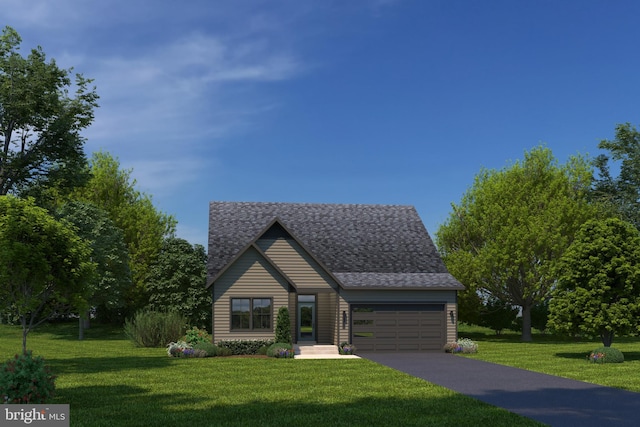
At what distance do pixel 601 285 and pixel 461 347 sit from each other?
7908 mm

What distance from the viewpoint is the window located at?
35.1 metres

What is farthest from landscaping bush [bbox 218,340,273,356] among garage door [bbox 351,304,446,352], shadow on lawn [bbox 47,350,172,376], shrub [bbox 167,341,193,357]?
garage door [bbox 351,304,446,352]

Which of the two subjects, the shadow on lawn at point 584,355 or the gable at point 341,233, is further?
the gable at point 341,233

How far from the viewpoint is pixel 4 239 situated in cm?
2580

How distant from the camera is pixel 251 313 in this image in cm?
3516

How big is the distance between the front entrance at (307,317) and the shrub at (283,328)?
14.4 ft

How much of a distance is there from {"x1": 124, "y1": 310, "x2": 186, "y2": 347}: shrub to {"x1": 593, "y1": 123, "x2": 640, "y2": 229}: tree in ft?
108

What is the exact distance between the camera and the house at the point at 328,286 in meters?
35.2

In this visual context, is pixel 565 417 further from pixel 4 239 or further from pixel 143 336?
pixel 143 336

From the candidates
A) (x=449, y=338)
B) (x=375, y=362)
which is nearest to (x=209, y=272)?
(x=375, y=362)

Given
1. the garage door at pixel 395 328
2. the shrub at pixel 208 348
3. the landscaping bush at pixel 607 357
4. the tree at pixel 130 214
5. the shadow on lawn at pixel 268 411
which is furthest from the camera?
the tree at pixel 130 214

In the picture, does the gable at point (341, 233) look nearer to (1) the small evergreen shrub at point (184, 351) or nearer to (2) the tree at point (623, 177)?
(1) the small evergreen shrub at point (184, 351)

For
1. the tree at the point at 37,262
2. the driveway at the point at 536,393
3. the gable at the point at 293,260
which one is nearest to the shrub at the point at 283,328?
the gable at the point at 293,260

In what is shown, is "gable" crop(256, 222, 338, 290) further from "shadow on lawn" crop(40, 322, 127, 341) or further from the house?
"shadow on lawn" crop(40, 322, 127, 341)
